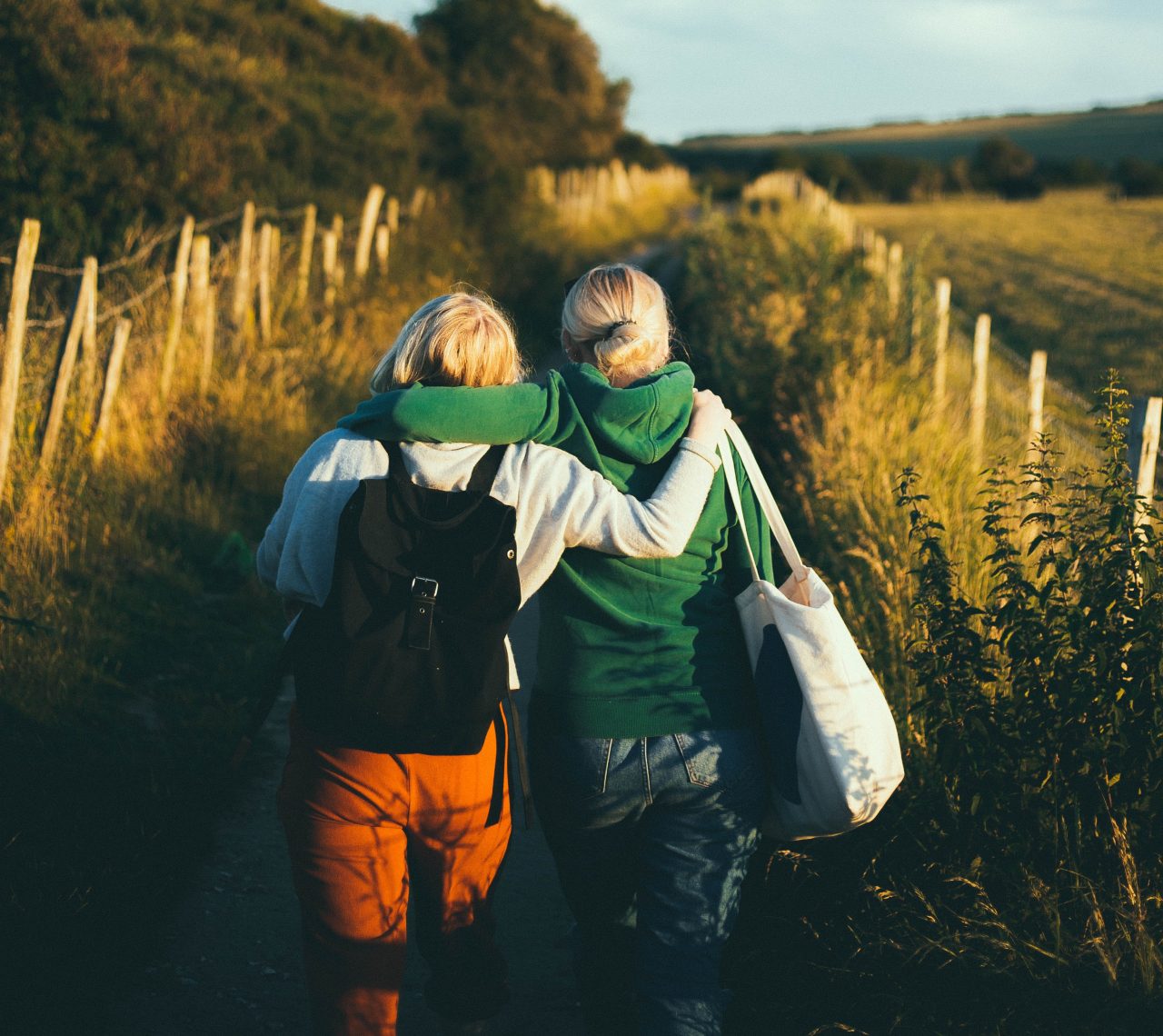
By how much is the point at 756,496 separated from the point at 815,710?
0.48 meters

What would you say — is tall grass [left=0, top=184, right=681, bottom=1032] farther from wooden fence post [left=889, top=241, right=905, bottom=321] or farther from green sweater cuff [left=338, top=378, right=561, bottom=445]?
wooden fence post [left=889, top=241, right=905, bottom=321]

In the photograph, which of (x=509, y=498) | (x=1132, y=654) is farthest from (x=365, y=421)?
(x=1132, y=654)

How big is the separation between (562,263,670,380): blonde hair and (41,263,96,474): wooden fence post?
4.06m

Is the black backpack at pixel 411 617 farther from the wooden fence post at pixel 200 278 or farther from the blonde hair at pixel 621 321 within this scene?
the wooden fence post at pixel 200 278

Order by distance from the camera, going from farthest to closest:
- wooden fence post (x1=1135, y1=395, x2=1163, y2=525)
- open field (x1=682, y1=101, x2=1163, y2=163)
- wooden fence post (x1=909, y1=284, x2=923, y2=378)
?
open field (x1=682, y1=101, x2=1163, y2=163), wooden fence post (x1=909, y1=284, x2=923, y2=378), wooden fence post (x1=1135, y1=395, x2=1163, y2=525)

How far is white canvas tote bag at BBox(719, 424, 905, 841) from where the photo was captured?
203 cm

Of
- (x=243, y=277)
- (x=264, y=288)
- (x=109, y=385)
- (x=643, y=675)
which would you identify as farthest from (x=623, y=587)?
(x=264, y=288)

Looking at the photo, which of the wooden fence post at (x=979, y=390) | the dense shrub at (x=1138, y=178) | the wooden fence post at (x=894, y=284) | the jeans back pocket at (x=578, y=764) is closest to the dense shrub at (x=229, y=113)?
the wooden fence post at (x=894, y=284)

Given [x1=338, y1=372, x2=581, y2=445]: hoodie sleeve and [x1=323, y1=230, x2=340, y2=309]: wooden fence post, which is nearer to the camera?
[x1=338, y1=372, x2=581, y2=445]: hoodie sleeve

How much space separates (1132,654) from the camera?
2561mm

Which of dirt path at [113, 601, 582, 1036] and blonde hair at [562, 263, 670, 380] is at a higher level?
blonde hair at [562, 263, 670, 380]

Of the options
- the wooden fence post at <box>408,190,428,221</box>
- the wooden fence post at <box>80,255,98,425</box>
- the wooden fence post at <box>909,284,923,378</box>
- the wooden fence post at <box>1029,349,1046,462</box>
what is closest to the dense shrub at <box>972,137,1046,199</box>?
the wooden fence post at <box>408,190,428,221</box>

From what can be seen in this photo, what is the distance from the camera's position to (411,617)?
74.8 inches

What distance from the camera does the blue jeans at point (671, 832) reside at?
79.9 inches
